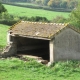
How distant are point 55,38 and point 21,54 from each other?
422 centimetres

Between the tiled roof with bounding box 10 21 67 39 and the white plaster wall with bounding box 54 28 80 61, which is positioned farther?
the tiled roof with bounding box 10 21 67 39

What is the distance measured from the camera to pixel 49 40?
19.8 metres

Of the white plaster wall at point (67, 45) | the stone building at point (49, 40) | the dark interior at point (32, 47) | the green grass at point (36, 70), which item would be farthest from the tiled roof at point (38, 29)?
the green grass at point (36, 70)

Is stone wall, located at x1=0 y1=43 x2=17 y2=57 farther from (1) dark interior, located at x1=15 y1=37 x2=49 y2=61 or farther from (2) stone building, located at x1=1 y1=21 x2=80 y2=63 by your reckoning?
(1) dark interior, located at x1=15 y1=37 x2=49 y2=61

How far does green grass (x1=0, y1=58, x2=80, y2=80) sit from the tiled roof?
2343 millimetres

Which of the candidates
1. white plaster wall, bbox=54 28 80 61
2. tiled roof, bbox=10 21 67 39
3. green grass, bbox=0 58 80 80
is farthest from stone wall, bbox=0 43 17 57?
white plaster wall, bbox=54 28 80 61

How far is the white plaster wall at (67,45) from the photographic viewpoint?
19500 mm

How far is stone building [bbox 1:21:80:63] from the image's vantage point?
63.9ft

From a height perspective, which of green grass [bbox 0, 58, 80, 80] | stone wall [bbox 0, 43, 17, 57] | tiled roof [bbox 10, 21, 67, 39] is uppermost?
tiled roof [bbox 10, 21, 67, 39]

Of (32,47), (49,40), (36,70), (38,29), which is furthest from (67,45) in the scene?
(32,47)

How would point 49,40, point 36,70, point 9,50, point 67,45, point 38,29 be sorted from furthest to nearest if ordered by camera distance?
point 9,50 < point 38,29 < point 67,45 < point 49,40 < point 36,70

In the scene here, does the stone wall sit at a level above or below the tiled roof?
below

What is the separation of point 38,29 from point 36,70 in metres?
5.10

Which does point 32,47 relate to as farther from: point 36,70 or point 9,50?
point 36,70
